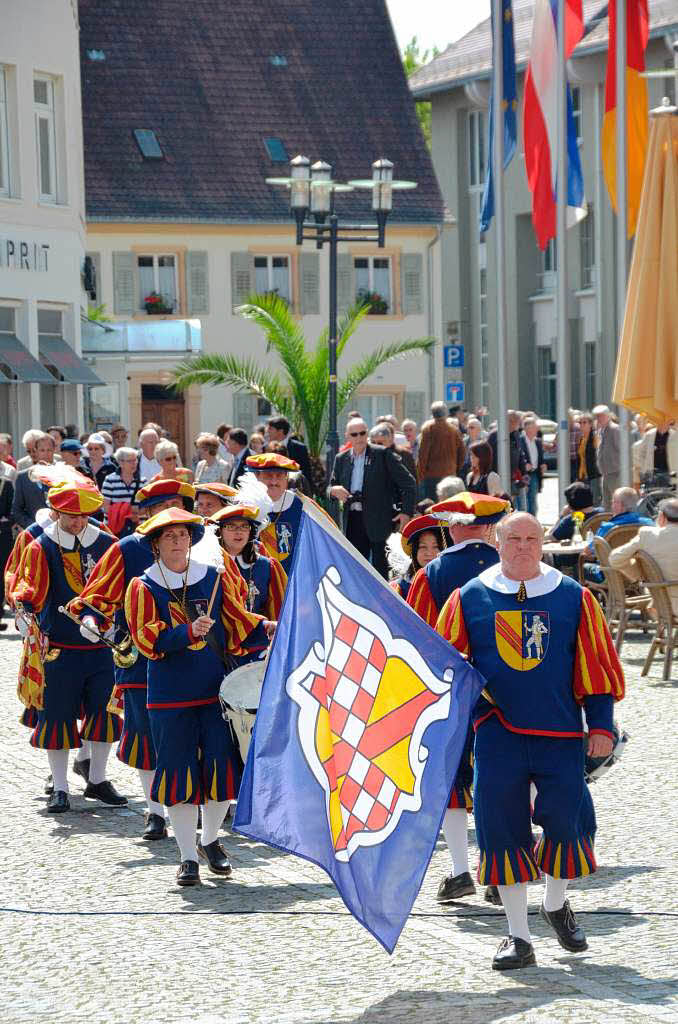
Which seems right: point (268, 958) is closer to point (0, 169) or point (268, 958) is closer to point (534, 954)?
point (534, 954)

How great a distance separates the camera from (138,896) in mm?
8008

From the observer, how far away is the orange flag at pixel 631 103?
20.1 meters

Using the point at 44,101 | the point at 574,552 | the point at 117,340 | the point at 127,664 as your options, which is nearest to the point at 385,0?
the point at 117,340

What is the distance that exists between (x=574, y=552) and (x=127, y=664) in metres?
7.58

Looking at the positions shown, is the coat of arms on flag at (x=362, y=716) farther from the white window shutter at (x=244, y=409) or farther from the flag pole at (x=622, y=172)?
the white window shutter at (x=244, y=409)

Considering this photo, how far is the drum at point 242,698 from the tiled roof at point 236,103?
1536 inches

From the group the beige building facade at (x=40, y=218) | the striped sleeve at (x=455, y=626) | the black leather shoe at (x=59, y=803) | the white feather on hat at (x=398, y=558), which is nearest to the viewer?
the striped sleeve at (x=455, y=626)

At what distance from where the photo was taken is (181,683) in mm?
8430

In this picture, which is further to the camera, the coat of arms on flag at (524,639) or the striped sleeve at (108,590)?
the striped sleeve at (108,590)

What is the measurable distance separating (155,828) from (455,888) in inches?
78.3

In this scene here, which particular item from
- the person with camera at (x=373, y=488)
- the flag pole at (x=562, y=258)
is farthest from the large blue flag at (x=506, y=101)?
the person with camera at (x=373, y=488)

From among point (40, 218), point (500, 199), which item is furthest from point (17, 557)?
point (40, 218)

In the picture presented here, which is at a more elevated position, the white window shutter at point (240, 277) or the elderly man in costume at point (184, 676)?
the white window shutter at point (240, 277)

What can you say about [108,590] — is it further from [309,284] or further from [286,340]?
[309,284]
